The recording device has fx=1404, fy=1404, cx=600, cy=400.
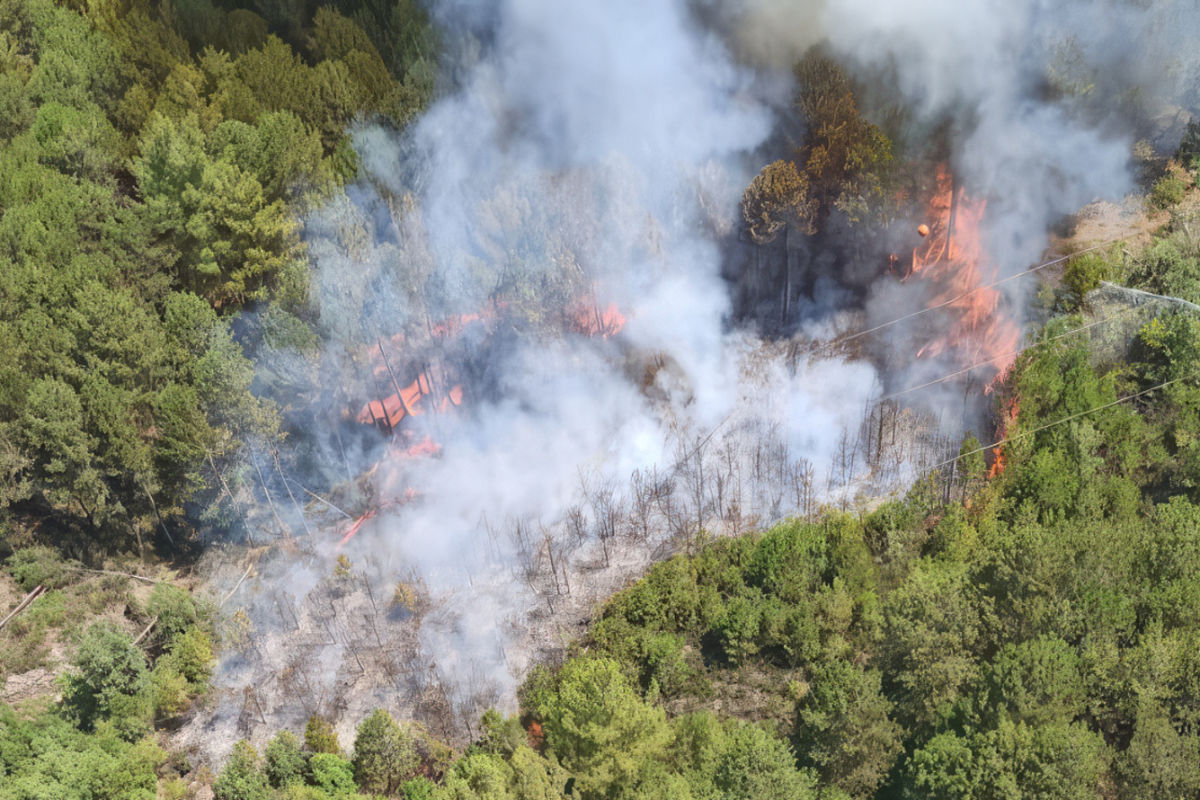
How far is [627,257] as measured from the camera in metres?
43.8

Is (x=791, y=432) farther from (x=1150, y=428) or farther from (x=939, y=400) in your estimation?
(x=1150, y=428)

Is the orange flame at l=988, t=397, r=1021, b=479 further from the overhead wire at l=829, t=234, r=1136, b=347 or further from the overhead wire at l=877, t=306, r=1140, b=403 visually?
the overhead wire at l=829, t=234, r=1136, b=347

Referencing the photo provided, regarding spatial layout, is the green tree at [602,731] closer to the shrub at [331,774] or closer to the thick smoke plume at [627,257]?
the thick smoke plume at [627,257]

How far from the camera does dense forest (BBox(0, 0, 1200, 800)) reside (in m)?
32.8

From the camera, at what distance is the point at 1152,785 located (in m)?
31.1

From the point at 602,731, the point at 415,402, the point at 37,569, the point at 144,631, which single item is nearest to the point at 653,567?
the point at 602,731

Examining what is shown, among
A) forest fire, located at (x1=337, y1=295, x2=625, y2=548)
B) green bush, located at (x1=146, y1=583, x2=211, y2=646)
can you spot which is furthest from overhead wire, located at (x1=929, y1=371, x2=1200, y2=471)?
green bush, located at (x1=146, y1=583, x2=211, y2=646)

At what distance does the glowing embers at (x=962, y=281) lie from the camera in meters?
41.8

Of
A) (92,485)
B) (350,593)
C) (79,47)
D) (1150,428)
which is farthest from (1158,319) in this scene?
(79,47)

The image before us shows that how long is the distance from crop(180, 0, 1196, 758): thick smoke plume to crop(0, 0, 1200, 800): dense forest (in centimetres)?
149

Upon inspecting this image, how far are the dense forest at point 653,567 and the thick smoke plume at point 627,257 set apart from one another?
58.7 inches

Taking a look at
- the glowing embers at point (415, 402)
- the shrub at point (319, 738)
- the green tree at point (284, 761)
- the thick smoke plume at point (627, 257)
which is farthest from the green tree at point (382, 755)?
the glowing embers at point (415, 402)

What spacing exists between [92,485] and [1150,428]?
29.8m

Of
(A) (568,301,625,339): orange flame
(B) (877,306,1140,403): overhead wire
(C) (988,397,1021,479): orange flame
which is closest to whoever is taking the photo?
(C) (988,397,1021,479): orange flame
